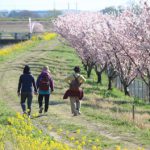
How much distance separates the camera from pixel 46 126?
53.7 ft

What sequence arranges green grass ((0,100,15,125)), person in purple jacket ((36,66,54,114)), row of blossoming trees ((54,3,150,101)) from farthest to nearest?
1. row of blossoming trees ((54,3,150,101))
2. person in purple jacket ((36,66,54,114))
3. green grass ((0,100,15,125))

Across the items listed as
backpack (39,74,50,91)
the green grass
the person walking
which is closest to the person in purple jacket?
backpack (39,74,50,91)

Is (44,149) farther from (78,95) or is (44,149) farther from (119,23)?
(119,23)

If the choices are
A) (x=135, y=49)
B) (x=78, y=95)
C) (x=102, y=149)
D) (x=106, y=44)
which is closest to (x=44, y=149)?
(x=102, y=149)

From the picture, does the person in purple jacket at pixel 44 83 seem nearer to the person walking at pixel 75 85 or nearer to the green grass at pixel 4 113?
the person walking at pixel 75 85

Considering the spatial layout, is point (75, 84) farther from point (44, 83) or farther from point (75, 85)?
point (44, 83)

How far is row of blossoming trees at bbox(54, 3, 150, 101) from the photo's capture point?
24734mm

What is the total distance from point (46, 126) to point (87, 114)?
3.05 metres

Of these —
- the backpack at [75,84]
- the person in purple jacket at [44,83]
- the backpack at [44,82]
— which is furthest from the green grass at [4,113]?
the backpack at [75,84]

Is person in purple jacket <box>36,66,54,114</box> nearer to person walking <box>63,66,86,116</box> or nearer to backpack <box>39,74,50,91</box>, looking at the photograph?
backpack <box>39,74,50,91</box>

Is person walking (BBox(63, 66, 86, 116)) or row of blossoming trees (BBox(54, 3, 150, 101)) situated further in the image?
row of blossoming trees (BBox(54, 3, 150, 101))

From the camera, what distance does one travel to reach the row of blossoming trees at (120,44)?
24.7 meters

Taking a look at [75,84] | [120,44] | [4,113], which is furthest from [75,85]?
[120,44]

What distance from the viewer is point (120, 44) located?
1137 inches
